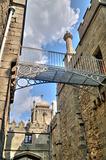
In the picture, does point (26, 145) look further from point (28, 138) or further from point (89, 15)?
point (89, 15)

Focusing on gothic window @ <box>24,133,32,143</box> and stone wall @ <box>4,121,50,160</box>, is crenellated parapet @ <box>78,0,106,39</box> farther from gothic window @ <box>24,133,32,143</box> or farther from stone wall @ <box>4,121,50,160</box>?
gothic window @ <box>24,133,32,143</box>

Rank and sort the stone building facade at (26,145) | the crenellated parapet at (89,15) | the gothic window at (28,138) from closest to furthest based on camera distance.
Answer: the crenellated parapet at (89,15), the stone building facade at (26,145), the gothic window at (28,138)

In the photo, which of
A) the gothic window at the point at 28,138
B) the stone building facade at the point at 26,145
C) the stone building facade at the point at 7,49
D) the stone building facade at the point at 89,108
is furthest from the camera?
the gothic window at the point at 28,138

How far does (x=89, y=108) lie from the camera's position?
8.90 m

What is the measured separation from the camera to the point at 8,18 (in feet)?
16.5

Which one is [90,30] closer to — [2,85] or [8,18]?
[8,18]

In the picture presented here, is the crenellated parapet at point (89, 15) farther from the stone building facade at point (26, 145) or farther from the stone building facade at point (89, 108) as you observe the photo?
the stone building facade at point (26, 145)

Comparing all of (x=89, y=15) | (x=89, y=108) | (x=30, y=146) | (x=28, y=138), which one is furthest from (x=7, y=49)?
(x=28, y=138)

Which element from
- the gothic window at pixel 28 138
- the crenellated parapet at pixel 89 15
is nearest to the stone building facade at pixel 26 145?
the gothic window at pixel 28 138

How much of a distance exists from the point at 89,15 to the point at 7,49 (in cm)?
657

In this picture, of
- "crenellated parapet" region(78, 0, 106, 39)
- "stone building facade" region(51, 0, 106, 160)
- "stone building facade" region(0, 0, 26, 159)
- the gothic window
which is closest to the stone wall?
the gothic window

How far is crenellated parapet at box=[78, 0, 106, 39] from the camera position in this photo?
353 inches

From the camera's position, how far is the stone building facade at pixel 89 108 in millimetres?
7629

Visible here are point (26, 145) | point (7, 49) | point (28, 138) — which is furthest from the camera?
point (28, 138)
